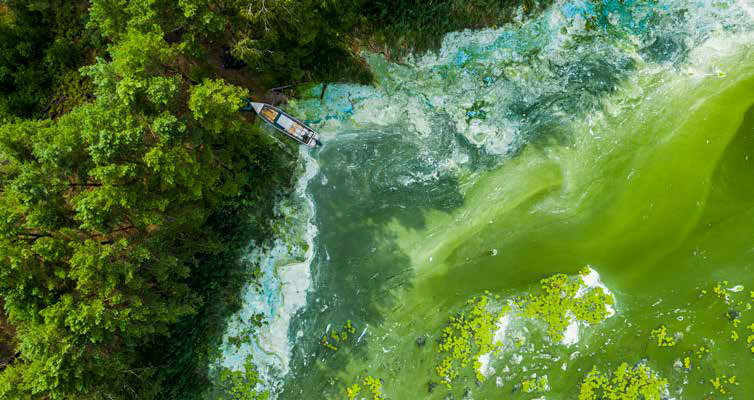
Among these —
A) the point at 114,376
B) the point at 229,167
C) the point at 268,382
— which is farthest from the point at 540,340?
the point at 114,376

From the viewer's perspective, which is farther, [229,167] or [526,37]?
[526,37]

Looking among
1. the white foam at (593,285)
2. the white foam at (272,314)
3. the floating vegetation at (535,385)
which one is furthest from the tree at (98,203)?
the white foam at (593,285)

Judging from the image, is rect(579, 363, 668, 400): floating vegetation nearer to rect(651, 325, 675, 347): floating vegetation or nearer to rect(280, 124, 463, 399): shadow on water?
rect(651, 325, 675, 347): floating vegetation

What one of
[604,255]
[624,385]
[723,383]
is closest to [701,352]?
[723,383]

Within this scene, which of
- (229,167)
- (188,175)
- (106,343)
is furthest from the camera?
(229,167)

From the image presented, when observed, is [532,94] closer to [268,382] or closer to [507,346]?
[507,346]

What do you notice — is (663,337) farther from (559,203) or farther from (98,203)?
(98,203)
